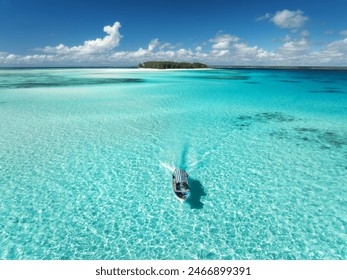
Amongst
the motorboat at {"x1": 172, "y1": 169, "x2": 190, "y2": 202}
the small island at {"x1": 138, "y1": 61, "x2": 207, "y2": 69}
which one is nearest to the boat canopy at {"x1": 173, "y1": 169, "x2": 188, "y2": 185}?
the motorboat at {"x1": 172, "y1": 169, "x2": 190, "y2": 202}

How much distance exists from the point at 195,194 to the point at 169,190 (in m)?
1.63

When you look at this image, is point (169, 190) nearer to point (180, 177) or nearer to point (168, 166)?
point (180, 177)

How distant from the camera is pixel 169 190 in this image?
44.9 ft

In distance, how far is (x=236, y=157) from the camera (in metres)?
17.9

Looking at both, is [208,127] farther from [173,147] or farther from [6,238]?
[6,238]

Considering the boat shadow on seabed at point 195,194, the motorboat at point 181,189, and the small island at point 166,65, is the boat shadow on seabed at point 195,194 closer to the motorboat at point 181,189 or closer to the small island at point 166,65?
the motorboat at point 181,189

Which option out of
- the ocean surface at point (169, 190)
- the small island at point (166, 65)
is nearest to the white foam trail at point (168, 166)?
the ocean surface at point (169, 190)

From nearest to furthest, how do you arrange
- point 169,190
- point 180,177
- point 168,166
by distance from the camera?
point 180,177
point 169,190
point 168,166

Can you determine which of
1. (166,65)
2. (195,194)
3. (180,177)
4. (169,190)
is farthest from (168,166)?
(166,65)

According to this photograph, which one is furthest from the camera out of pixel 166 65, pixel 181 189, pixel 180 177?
pixel 166 65

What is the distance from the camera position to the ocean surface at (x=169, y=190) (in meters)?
9.98

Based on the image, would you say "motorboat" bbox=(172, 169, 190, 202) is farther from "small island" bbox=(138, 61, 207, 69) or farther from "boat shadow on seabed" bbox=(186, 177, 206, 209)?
"small island" bbox=(138, 61, 207, 69)

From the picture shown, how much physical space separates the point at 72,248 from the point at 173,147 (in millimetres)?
11566
